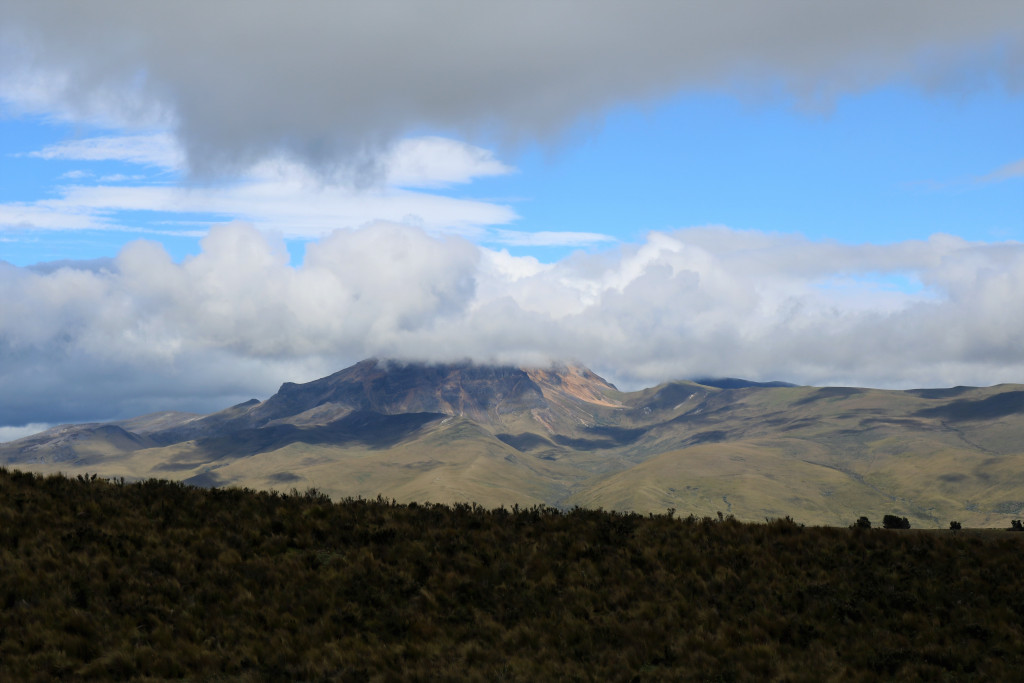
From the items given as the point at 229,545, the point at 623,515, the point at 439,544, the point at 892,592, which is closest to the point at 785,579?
the point at 892,592

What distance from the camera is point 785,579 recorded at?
80.3ft

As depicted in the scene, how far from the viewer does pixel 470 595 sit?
23.7 metres

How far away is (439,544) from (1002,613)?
16938 mm

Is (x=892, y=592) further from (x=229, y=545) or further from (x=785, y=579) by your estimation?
(x=229, y=545)

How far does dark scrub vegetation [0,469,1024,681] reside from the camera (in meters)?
19.2

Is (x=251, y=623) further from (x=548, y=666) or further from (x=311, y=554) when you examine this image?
(x=548, y=666)

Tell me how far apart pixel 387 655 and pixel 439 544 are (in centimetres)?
712

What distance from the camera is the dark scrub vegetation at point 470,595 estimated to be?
63.1 feet

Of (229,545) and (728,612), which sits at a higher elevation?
(229,545)

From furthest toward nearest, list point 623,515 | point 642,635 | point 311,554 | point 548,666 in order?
point 623,515 < point 311,554 < point 642,635 < point 548,666

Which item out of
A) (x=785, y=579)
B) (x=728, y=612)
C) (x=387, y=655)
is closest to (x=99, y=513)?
(x=387, y=655)

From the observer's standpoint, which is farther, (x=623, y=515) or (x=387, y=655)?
(x=623, y=515)

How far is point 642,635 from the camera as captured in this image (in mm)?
21141

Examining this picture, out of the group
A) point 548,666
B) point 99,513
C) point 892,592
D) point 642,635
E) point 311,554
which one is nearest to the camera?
point 548,666
